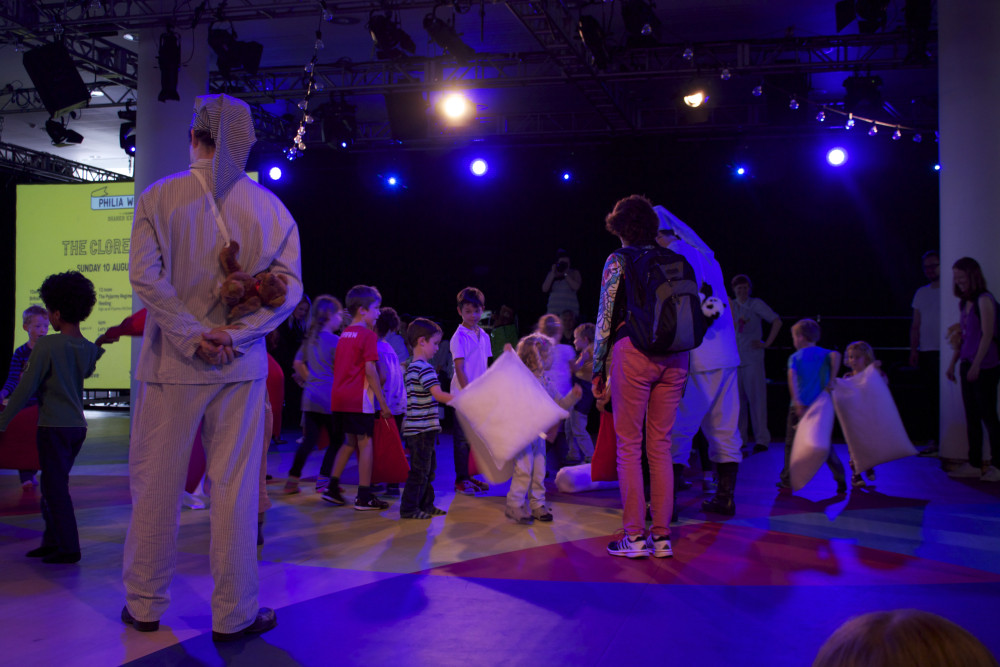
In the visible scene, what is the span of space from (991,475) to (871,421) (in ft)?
5.24

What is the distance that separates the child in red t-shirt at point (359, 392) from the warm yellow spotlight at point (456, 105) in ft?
18.7

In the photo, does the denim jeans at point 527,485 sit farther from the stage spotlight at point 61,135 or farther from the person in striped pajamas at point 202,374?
the stage spotlight at point 61,135

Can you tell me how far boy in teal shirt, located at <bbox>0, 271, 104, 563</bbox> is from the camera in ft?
12.0

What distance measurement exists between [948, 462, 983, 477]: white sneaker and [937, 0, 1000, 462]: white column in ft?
0.49

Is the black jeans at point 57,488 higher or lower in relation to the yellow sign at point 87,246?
lower

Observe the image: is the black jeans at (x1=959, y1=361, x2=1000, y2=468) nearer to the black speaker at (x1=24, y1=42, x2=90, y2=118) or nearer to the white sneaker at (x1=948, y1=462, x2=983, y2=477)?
the white sneaker at (x1=948, y1=462, x2=983, y2=477)

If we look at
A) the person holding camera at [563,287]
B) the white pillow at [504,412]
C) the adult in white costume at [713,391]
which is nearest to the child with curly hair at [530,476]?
the white pillow at [504,412]

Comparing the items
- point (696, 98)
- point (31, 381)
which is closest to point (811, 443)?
point (31, 381)

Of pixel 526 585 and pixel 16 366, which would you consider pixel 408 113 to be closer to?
pixel 16 366

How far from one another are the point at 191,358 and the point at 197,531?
2.22 m

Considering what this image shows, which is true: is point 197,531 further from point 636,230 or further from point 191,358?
point 636,230

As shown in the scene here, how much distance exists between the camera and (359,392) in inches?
204

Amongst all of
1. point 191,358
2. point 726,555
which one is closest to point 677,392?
point 726,555

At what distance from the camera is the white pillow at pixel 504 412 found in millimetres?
4461
